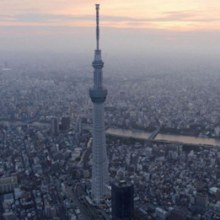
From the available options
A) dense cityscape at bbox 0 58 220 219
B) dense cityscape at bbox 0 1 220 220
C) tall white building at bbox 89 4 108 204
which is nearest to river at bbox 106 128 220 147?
dense cityscape at bbox 0 1 220 220

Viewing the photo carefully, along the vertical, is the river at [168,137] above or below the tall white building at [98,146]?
below

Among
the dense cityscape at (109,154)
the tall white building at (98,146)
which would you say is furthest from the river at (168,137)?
the tall white building at (98,146)

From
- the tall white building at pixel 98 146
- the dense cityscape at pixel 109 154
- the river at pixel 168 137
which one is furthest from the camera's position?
the river at pixel 168 137

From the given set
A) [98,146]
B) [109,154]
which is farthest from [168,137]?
[98,146]

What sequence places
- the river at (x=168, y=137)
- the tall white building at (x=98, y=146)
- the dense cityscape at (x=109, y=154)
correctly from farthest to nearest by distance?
the river at (x=168, y=137)
the tall white building at (x=98, y=146)
the dense cityscape at (x=109, y=154)

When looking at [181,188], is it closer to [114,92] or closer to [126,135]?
[126,135]

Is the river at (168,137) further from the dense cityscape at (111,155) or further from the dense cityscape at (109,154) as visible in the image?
the dense cityscape at (111,155)

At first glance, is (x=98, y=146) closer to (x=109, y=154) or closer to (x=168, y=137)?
(x=109, y=154)

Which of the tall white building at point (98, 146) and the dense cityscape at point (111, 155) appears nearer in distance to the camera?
the dense cityscape at point (111, 155)
